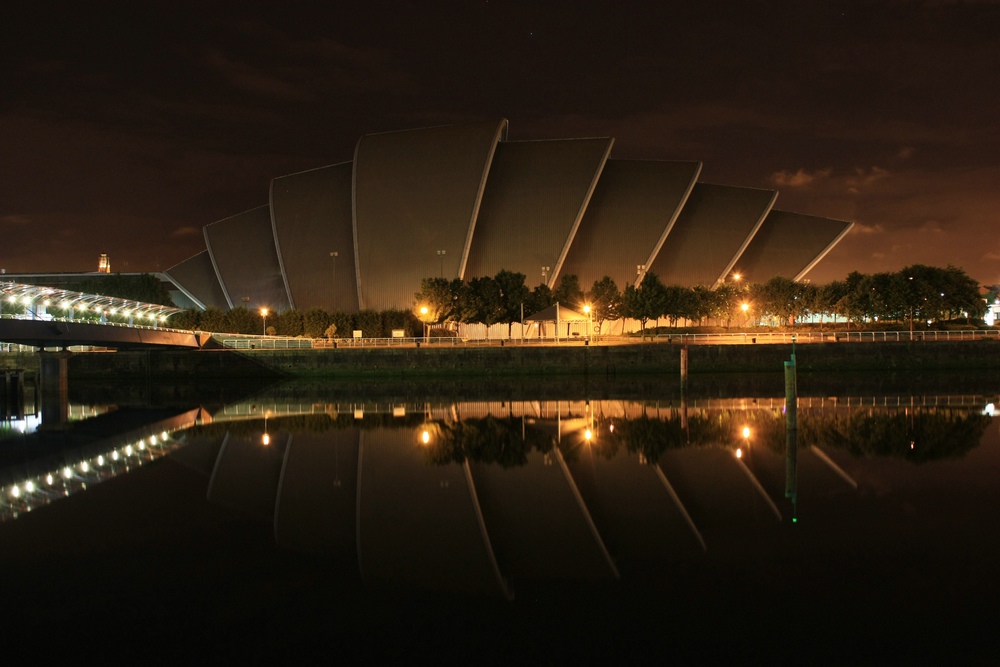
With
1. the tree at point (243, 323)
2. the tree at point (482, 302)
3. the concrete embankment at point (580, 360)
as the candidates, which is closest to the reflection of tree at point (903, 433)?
the concrete embankment at point (580, 360)

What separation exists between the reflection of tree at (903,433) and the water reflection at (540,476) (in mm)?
62

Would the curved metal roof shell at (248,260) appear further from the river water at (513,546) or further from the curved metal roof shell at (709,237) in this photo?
the river water at (513,546)

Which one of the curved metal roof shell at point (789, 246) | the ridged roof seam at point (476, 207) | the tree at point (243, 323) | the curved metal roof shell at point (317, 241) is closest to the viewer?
the tree at point (243, 323)

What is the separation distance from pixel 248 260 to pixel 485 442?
50380 millimetres

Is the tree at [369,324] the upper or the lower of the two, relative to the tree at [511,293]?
lower

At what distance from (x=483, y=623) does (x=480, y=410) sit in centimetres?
1944

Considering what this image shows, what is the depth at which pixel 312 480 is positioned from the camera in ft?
49.8

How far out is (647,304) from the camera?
54.2 m

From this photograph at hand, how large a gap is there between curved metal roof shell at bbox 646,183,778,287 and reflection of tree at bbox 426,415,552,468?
4042cm

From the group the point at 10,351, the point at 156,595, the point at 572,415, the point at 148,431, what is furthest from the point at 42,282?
the point at 156,595

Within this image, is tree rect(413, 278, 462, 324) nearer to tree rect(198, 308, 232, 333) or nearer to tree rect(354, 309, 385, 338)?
tree rect(354, 309, 385, 338)

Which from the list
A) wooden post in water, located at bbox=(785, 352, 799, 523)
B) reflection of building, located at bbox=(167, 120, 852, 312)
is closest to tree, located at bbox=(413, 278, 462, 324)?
reflection of building, located at bbox=(167, 120, 852, 312)

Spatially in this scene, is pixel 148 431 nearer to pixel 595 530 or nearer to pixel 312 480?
pixel 312 480

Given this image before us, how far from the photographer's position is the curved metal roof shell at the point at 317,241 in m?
61.2
